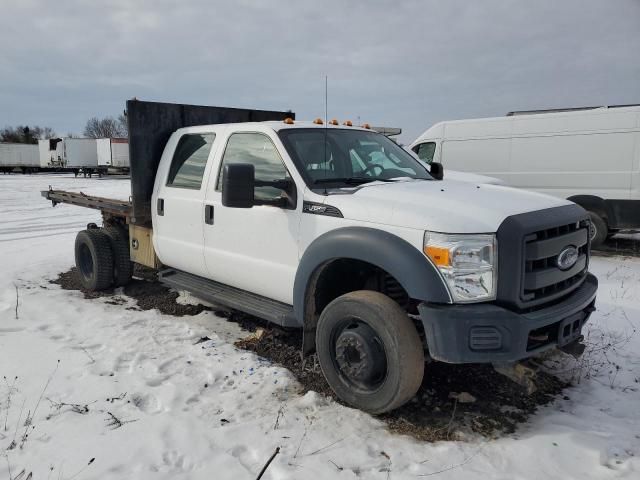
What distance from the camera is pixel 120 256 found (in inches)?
236

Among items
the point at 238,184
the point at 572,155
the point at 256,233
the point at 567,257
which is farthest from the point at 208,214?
the point at 572,155

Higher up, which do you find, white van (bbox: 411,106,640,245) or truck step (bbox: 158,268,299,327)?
white van (bbox: 411,106,640,245)

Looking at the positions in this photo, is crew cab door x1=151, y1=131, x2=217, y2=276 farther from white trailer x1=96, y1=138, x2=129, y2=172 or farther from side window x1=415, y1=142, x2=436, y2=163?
white trailer x1=96, y1=138, x2=129, y2=172

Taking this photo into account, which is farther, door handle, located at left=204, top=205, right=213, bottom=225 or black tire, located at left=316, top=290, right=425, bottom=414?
door handle, located at left=204, top=205, right=213, bottom=225

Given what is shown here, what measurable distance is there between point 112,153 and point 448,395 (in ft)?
111

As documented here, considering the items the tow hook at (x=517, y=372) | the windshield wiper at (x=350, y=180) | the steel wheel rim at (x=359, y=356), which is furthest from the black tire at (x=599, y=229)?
the steel wheel rim at (x=359, y=356)

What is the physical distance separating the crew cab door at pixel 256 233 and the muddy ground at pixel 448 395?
55cm

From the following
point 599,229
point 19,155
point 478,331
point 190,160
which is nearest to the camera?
point 478,331

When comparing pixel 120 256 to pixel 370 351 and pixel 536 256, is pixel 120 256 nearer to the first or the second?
pixel 370 351

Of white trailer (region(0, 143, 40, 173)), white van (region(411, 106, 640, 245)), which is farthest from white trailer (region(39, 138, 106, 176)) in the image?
white van (region(411, 106, 640, 245))

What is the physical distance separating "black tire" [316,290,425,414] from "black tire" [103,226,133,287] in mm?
3490

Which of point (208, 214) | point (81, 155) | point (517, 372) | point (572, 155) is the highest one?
point (81, 155)

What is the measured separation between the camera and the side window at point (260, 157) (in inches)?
153

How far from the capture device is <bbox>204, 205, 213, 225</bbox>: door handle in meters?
4.36
